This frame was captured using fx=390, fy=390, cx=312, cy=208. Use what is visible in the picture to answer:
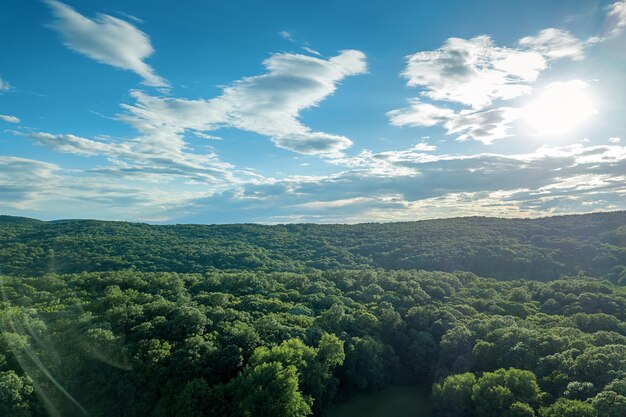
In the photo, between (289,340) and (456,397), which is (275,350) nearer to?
(289,340)

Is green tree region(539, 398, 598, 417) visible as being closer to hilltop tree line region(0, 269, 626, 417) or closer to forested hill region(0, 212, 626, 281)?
hilltop tree line region(0, 269, 626, 417)

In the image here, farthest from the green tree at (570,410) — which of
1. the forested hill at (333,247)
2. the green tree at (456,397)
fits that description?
the forested hill at (333,247)

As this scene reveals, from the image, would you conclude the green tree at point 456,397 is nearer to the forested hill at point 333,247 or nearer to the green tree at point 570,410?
the green tree at point 570,410

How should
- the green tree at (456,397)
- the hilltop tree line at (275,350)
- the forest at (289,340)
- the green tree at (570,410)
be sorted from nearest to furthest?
the green tree at (570,410) → the hilltop tree line at (275,350) → the forest at (289,340) → the green tree at (456,397)

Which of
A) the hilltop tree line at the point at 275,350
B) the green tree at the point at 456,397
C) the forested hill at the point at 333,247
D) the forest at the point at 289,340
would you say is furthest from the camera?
the forested hill at the point at 333,247

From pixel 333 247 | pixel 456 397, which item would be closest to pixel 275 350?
pixel 456 397

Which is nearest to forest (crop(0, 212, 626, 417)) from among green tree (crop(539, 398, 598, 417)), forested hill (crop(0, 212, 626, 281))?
green tree (crop(539, 398, 598, 417))
